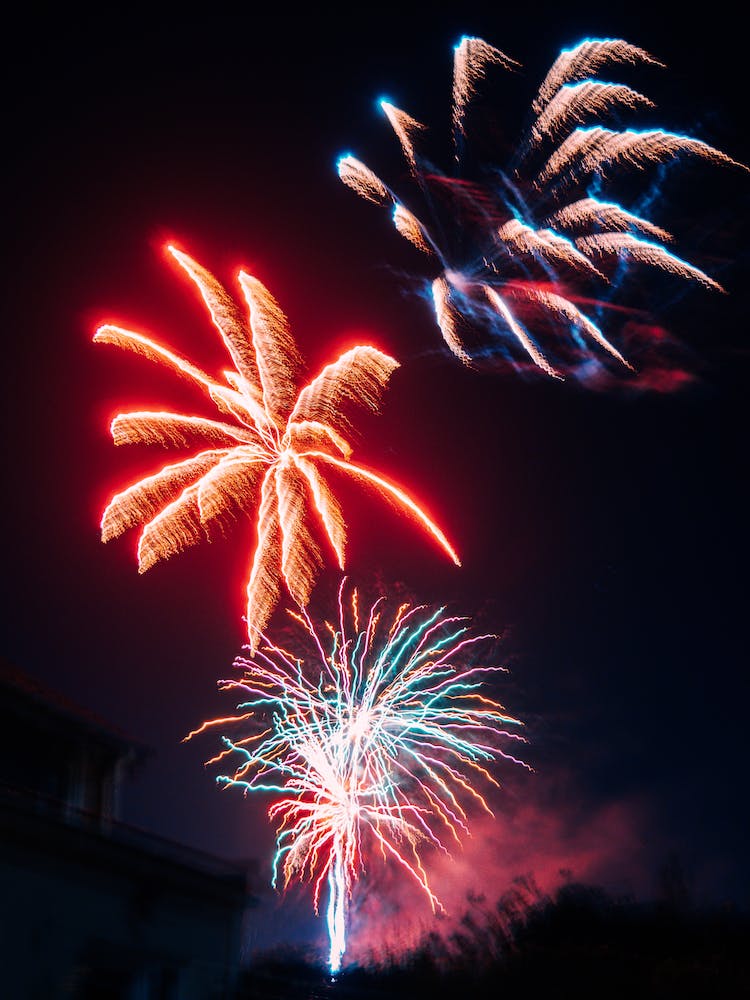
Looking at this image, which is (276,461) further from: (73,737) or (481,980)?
(481,980)

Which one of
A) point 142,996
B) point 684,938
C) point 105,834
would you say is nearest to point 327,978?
point 142,996

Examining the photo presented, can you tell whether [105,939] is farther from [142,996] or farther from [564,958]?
[564,958]

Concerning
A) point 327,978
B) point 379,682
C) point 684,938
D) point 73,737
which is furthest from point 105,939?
point 684,938

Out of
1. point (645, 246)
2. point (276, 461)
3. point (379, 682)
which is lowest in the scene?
point (379, 682)

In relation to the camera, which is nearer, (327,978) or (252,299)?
(327,978)


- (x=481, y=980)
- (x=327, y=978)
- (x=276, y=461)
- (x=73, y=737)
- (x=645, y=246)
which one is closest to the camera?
(x=73, y=737)

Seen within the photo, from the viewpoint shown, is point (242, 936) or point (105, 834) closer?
point (105, 834)

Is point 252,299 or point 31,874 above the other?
point 252,299

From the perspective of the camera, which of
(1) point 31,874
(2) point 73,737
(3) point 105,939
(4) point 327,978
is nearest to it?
(1) point 31,874

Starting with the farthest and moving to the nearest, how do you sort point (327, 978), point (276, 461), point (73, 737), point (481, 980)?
point (481, 980), point (276, 461), point (327, 978), point (73, 737)
